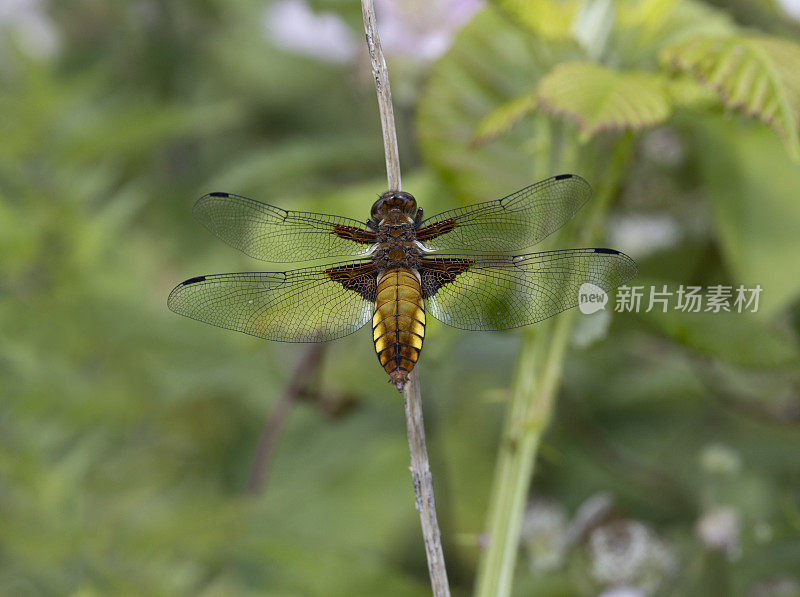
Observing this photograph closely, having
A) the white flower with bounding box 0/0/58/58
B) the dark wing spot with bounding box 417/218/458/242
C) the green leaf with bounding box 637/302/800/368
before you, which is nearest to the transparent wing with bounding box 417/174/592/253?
the dark wing spot with bounding box 417/218/458/242

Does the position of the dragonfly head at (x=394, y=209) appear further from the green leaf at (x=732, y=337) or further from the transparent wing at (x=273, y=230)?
the green leaf at (x=732, y=337)

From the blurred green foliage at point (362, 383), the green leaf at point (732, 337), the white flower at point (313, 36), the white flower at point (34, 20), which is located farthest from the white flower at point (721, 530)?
the white flower at point (34, 20)

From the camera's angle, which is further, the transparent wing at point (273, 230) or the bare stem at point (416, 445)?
the transparent wing at point (273, 230)

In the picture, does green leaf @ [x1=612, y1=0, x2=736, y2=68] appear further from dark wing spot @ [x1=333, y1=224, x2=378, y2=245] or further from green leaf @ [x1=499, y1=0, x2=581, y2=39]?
dark wing spot @ [x1=333, y1=224, x2=378, y2=245]

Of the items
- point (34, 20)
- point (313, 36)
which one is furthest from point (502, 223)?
point (34, 20)

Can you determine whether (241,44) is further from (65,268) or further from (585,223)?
(585,223)

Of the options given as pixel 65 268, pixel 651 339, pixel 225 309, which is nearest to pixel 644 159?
pixel 651 339

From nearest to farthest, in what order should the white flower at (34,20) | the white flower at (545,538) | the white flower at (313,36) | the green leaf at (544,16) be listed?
the green leaf at (544,16) < the white flower at (545,538) < the white flower at (313,36) < the white flower at (34,20)
